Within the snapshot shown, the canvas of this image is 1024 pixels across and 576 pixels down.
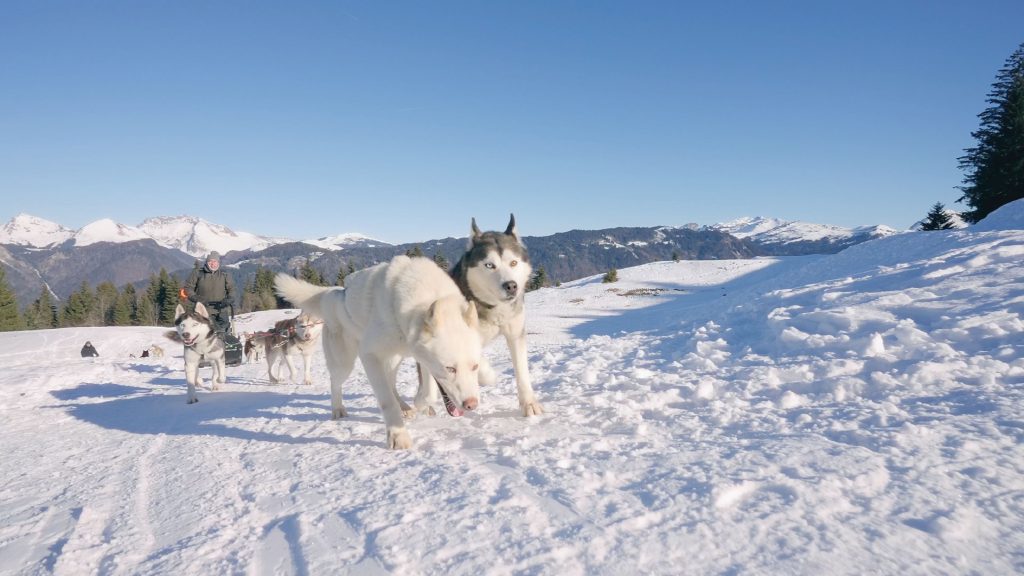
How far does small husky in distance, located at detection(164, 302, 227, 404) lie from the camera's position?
9.30m

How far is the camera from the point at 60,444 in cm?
594

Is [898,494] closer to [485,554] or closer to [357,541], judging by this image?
[485,554]

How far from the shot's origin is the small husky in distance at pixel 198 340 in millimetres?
9305

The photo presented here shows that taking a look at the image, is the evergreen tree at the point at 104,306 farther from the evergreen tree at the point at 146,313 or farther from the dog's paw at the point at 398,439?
the dog's paw at the point at 398,439

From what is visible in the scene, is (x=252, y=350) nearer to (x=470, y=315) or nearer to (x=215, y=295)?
(x=215, y=295)

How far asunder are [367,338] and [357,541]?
7.64 ft

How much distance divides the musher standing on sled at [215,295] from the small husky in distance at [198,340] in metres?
1.09

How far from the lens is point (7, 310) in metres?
59.9

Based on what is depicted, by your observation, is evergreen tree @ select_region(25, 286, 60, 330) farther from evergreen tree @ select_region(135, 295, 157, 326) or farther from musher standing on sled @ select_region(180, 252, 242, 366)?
musher standing on sled @ select_region(180, 252, 242, 366)

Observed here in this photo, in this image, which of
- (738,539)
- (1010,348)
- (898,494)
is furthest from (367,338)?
(1010,348)

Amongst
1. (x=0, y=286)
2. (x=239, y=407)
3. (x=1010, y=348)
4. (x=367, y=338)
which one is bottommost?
(x=239, y=407)

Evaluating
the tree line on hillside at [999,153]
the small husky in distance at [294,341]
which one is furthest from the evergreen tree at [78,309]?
the tree line on hillside at [999,153]

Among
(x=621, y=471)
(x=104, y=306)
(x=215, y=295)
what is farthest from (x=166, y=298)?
(x=621, y=471)

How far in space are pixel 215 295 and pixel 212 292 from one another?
9 centimetres
